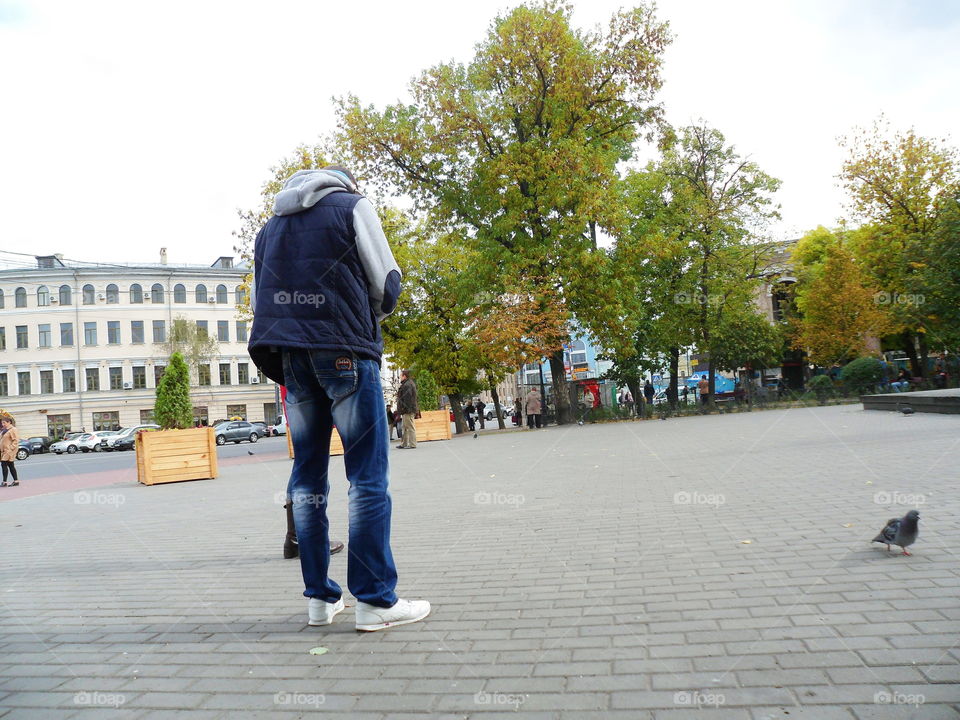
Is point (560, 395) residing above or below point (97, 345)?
below

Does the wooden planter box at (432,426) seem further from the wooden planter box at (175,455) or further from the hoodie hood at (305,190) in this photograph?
the hoodie hood at (305,190)

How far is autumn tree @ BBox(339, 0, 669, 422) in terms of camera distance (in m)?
25.5

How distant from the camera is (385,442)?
3494mm

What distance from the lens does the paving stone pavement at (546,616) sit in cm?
256

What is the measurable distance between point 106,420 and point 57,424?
3.71 meters

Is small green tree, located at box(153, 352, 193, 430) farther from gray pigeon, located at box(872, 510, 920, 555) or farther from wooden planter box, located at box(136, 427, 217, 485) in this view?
gray pigeon, located at box(872, 510, 920, 555)

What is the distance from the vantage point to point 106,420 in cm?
6300

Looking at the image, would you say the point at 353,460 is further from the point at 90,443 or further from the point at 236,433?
the point at 90,443

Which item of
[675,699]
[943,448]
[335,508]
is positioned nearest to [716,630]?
Result: [675,699]

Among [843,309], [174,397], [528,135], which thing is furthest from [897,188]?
[174,397]

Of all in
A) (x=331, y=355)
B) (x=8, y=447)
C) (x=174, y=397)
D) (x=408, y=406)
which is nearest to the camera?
(x=331, y=355)

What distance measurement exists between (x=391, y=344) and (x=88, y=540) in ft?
76.1

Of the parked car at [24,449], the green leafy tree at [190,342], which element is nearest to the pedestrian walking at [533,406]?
the parked car at [24,449]

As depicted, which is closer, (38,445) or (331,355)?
(331,355)
